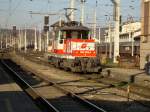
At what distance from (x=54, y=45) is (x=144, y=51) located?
7974mm

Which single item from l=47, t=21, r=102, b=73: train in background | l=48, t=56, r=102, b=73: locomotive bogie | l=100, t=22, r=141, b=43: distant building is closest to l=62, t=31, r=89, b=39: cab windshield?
l=47, t=21, r=102, b=73: train in background

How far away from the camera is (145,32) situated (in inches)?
1518

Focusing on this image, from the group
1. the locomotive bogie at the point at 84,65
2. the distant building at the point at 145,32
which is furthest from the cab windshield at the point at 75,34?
the distant building at the point at 145,32

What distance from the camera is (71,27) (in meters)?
34.0

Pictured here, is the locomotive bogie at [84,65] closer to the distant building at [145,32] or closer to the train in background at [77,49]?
the train in background at [77,49]

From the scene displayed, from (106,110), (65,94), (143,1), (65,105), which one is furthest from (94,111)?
(143,1)

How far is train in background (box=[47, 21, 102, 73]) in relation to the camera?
32594 millimetres

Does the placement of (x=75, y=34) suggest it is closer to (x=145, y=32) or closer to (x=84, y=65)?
(x=84, y=65)

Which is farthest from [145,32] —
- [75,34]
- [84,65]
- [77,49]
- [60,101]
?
[60,101]

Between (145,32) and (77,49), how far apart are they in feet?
28.0

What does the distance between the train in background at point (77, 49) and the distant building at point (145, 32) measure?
21.6 ft

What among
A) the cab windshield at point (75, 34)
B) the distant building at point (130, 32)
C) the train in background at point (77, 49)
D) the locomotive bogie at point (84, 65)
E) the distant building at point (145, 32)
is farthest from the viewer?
the distant building at point (130, 32)

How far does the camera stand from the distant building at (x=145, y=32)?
38219 millimetres

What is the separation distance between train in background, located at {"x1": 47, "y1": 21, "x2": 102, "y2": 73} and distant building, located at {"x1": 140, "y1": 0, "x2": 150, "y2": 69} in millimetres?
6589
